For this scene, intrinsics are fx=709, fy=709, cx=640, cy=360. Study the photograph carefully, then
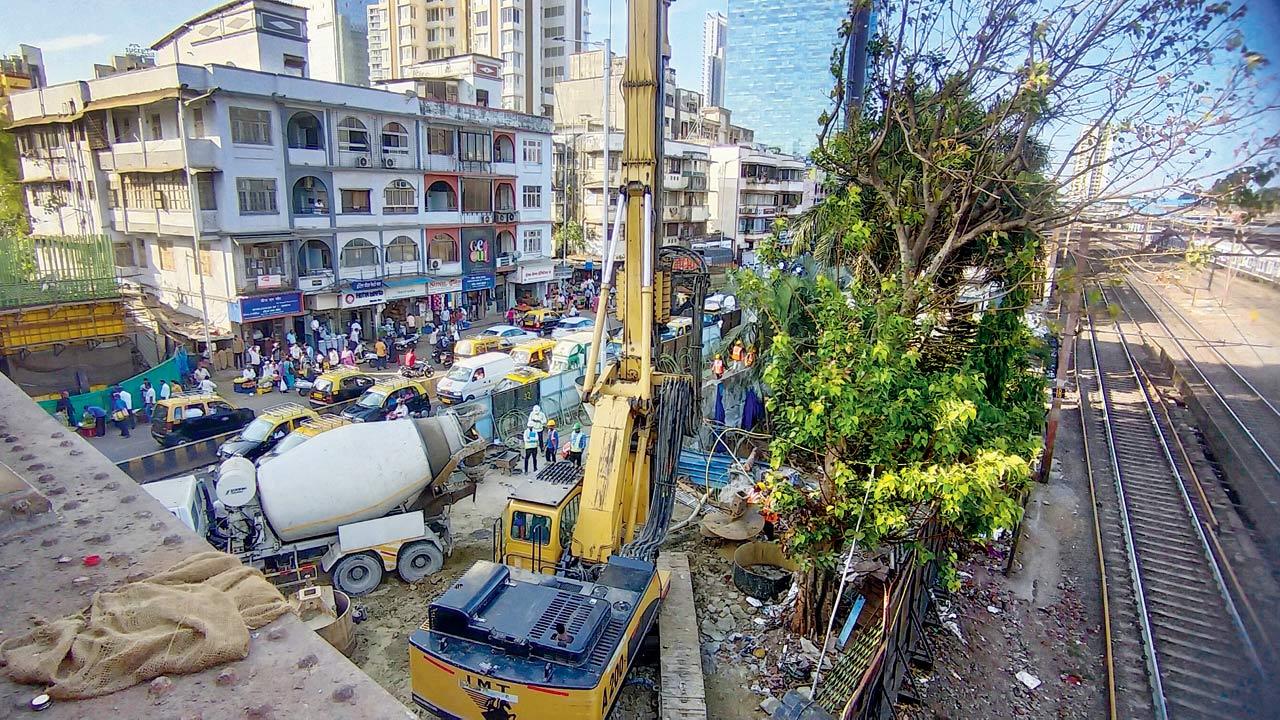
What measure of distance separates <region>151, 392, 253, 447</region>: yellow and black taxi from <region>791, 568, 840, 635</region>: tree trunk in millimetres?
14517

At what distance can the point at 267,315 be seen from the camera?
2528 centimetres

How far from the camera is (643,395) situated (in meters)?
10.6

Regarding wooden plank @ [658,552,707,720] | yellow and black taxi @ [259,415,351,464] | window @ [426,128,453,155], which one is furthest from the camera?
window @ [426,128,453,155]

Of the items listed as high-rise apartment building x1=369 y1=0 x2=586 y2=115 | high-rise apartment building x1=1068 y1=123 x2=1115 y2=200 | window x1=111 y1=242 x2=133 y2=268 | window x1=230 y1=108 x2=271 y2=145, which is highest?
high-rise apartment building x1=369 y1=0 x2=586 y2=115

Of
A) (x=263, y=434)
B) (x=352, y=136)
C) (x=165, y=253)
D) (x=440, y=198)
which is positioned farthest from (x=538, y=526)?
(x=440, y=198)

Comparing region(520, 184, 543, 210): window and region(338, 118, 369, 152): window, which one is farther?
region(520, 184, 543, 210): window

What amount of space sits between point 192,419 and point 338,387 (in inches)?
166

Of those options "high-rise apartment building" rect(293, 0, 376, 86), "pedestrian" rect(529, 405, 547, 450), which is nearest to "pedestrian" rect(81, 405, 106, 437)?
"pedestrian" rect(529, 405, 547, 450)

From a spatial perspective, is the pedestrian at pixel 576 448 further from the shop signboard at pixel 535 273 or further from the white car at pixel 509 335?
the shop signboard at pixel 535 273

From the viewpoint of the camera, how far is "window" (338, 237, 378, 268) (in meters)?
28.2

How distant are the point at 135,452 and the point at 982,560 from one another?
1935 cm

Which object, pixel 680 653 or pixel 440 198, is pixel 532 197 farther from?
pixel 680 653

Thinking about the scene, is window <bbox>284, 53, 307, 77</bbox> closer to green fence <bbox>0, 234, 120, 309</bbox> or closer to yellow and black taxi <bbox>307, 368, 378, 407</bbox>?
→ green fence <bbox>0, 234, 120, 309</bbox>

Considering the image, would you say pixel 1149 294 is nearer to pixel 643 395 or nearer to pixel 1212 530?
pixel 1212 530
